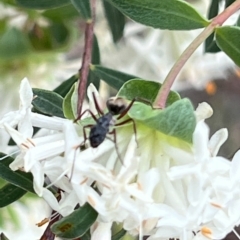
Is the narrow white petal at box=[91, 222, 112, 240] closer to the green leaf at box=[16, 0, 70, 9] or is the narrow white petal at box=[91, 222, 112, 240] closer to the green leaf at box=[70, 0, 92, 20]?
the green leaf at box=[70, 0, 92, 20]

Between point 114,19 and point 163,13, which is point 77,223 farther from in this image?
point 114,19

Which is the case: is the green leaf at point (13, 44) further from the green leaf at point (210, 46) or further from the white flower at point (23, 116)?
the white flower at point (23, 116)

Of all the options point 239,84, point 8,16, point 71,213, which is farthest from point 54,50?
point 239,84

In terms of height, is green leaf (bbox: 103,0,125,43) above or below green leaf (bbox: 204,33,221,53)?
below

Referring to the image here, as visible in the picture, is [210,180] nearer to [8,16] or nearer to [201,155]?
[201,155]

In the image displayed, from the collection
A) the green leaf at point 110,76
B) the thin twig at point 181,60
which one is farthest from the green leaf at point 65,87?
the thin twig at point 181,60

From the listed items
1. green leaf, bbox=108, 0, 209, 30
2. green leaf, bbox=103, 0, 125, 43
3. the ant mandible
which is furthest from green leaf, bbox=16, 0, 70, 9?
the ant mandible
